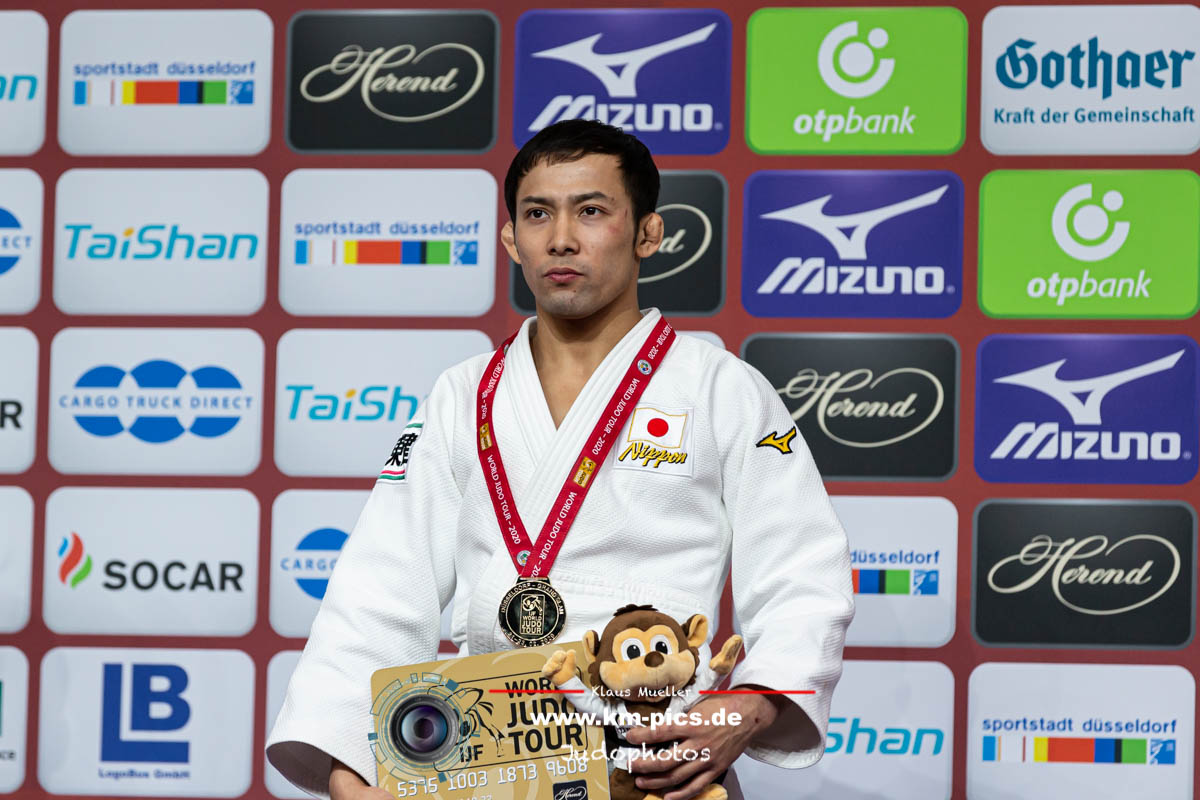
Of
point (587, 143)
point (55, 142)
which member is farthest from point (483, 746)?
point (55, 142)

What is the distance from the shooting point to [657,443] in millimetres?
1584

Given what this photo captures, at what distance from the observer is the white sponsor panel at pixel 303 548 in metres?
2.69

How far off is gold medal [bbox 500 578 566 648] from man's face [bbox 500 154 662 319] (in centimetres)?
38

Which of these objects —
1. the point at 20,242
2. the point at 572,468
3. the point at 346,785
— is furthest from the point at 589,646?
the point at 20,242

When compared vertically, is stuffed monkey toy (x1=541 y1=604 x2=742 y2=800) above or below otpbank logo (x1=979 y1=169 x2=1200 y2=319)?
below

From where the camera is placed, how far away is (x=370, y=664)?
1.58m

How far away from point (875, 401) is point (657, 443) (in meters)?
1.17

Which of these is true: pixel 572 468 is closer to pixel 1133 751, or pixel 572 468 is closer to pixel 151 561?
pixel 151 561

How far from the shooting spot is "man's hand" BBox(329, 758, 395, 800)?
4.78ft

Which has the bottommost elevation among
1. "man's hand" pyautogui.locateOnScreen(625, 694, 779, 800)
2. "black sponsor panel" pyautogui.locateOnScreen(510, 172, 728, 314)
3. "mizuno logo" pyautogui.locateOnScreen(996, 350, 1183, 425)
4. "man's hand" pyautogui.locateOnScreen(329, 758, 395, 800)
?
"man's hand" pyautogui.locateOnScreen(329, 758, 395, 800)

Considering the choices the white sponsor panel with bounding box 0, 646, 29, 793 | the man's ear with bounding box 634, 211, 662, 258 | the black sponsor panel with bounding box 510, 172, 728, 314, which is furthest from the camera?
the white sponsor panel with bounding box 0, 646, 29, 793

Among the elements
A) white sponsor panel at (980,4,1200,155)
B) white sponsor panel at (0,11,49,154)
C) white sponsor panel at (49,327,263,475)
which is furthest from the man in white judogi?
white sponsor panel at (0,11,49,154)

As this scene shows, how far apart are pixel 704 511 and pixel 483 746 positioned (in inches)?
16.9

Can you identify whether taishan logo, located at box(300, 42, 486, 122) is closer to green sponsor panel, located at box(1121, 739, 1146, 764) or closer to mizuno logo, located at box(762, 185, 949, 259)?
mizuno logo, located at box(762, 185, 949, 259)
